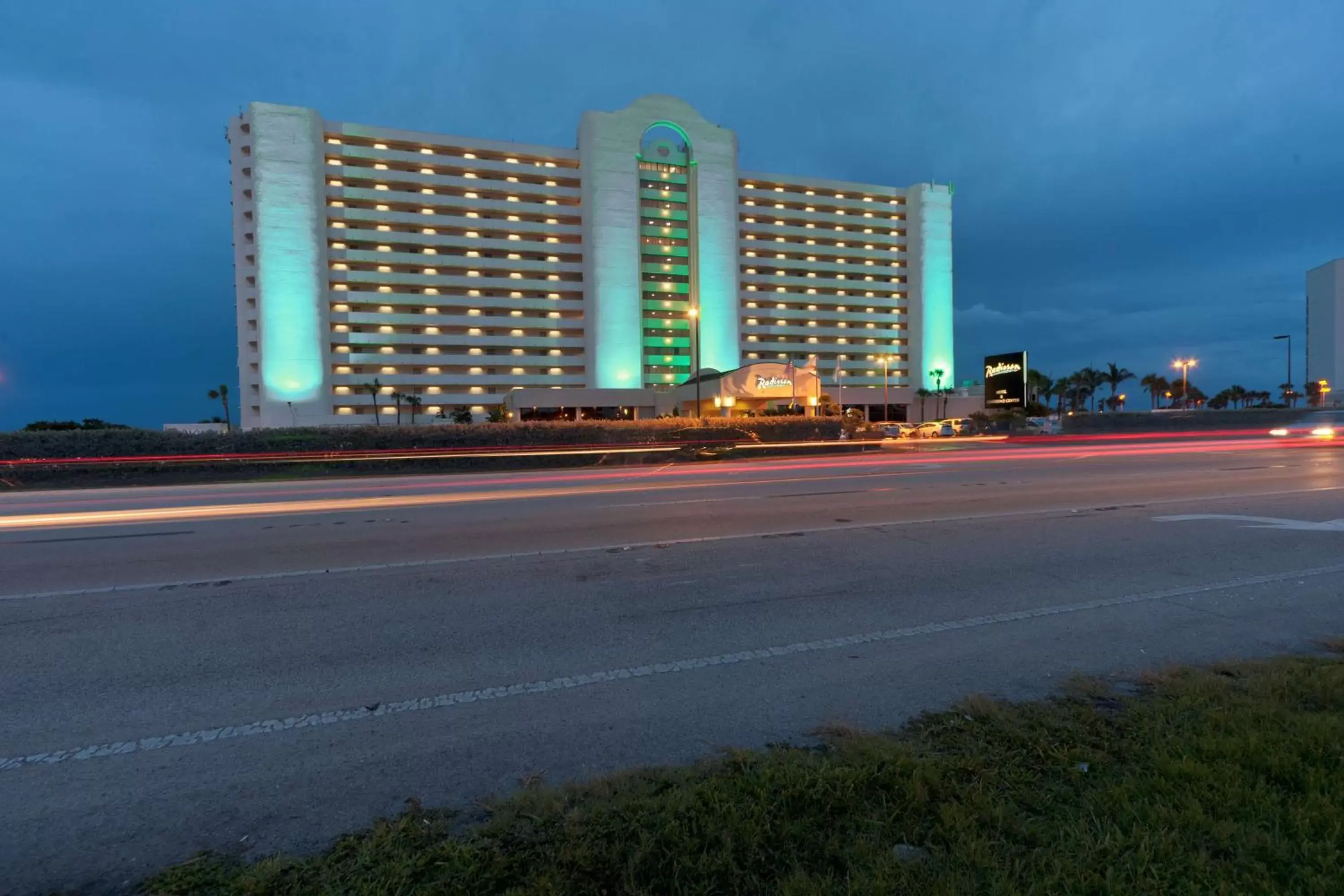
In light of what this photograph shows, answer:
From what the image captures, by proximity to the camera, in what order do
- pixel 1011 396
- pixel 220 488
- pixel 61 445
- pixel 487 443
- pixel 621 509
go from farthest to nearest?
pixel 1011 396 → pixel 487 443 → pixel 61 445 → pixel 220 488 → pixel 621 509

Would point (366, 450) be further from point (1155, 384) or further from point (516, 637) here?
point (1155, 384)

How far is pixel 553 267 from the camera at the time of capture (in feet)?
270

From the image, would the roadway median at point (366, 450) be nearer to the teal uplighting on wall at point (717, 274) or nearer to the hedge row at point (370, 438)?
the hedge row at point (370, 438)

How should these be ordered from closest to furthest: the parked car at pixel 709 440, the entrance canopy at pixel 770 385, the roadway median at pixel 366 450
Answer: the roadway median at pixel 366 450 < the parked car at pixel 709 440 < the entrance canopy at pixel 770 385

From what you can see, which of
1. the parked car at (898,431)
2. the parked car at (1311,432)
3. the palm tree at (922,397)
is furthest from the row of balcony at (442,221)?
the parked car at (1311,432)

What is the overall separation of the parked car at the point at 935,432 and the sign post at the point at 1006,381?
4.62 meters

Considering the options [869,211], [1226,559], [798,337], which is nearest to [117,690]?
[1226,559]

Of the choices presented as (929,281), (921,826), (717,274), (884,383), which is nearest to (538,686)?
(921,826)

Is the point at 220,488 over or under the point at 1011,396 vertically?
under

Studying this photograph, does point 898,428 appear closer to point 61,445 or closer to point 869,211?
point 61,445

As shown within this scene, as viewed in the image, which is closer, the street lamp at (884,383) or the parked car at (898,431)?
the parked car at (898,431)

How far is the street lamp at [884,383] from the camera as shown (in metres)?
82.0

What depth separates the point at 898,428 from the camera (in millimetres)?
53781

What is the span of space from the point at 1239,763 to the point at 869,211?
349 feet
